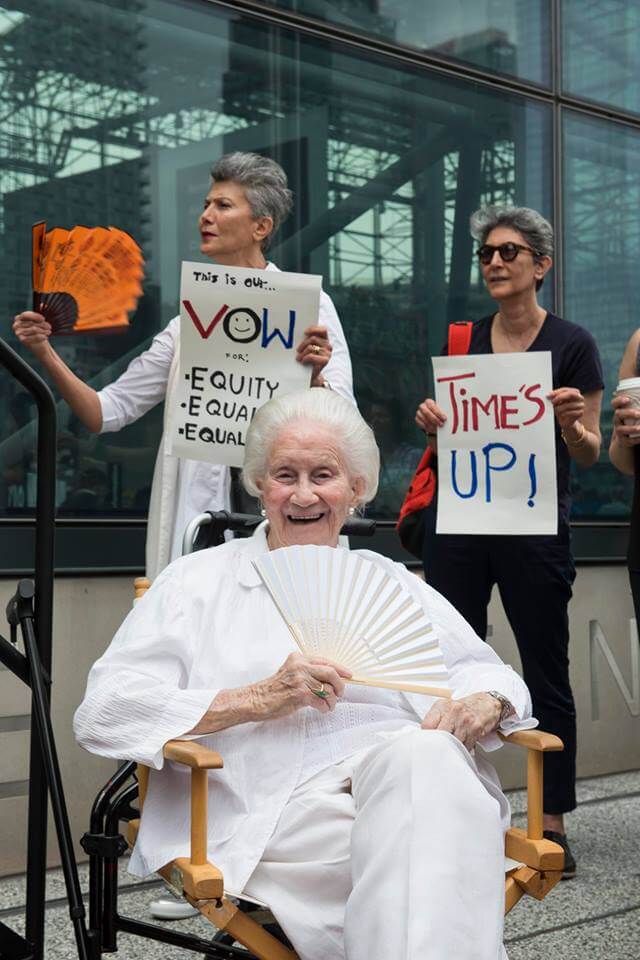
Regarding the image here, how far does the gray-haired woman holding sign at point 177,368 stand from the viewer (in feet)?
13.4

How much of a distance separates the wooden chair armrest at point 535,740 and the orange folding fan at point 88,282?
5.34ft

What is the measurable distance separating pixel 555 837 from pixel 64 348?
236 cm

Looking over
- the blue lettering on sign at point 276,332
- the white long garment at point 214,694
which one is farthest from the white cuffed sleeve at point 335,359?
the white long garment at point 214,694

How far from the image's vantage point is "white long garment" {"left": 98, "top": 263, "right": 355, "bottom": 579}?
13.4ft

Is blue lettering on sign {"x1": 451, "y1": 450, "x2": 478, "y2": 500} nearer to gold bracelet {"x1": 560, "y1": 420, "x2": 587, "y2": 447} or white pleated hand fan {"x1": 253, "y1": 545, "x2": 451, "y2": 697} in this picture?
gold bracelet {"x1": 560, "y1": 420, "x2": 587, "y2": 447}

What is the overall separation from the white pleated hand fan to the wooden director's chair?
0.84 ft

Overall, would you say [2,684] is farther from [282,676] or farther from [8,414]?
[282,676]

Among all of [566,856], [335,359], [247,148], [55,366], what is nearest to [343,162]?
[247,148]

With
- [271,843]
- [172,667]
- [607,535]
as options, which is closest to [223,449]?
[172,667]

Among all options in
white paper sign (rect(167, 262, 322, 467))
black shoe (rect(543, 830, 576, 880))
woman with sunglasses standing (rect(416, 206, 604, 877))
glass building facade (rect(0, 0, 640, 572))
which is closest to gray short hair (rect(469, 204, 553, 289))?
woman with sunglasses standing (rect(416, 206, 604, 877))

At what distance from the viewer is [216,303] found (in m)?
3.87

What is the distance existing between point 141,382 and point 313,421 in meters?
1.35

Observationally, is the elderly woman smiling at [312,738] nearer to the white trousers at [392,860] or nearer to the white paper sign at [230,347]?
the white trousers at [392,860]

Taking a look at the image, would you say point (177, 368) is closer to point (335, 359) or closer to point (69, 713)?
point (335, 359)
